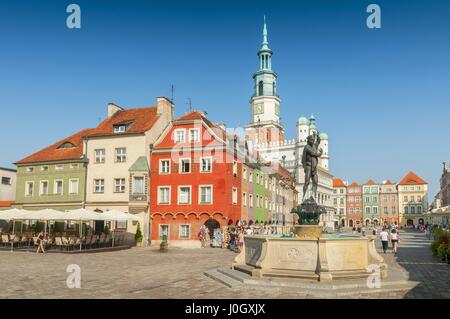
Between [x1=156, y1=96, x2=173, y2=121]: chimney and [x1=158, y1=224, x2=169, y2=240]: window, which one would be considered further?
[x1=156, y1=96, x2=173, y2=121]: chimney

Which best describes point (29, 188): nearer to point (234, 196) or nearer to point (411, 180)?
point (234, 196)

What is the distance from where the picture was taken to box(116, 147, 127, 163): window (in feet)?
124

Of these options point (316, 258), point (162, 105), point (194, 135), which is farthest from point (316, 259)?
point (162, 105)

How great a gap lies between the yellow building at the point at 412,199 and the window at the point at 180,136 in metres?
109

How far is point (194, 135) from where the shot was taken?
120 feet

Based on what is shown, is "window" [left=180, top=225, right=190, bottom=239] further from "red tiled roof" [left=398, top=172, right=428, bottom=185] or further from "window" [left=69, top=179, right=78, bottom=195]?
"red tiled roof" [left=398, top=172, right=428, bottom=185]

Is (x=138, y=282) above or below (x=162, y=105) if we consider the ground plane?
below

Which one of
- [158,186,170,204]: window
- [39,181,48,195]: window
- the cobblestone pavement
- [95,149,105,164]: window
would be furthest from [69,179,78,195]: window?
the cobblestone pavement

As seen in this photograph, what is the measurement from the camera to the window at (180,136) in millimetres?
37000

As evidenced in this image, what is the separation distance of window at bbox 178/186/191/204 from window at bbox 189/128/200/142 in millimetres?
4200

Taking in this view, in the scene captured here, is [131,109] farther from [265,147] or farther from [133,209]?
[265,147]

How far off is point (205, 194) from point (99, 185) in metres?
10.3
